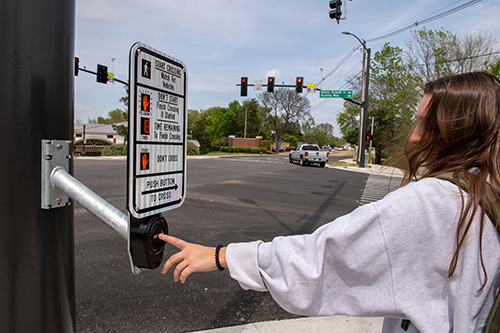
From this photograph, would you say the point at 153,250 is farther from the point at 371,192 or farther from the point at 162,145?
the point at 371,192

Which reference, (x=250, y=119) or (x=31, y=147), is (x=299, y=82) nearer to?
(x=31, y=147)

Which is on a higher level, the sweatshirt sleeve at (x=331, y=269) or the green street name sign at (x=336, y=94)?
the green street name sign at (x=336, y=94)

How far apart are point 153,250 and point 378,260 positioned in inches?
31.5

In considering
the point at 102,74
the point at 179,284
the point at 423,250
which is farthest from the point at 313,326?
the point at 102,74

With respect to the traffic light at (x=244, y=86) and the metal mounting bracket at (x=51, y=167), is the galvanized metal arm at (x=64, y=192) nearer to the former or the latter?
the metal mounting bracket at (x=51, y=167)

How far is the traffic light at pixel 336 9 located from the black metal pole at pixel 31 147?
12.9m

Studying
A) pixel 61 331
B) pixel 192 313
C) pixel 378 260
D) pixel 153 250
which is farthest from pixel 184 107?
pixel 192 313

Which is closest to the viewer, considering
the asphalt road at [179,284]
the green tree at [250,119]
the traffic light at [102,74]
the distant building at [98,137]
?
the asphalt road at [179,284]

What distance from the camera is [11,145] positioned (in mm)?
1173

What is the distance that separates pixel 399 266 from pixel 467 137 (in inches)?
19.8

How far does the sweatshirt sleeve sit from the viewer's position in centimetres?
100

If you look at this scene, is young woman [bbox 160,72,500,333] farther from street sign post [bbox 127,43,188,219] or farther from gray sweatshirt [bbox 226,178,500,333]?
street sign post [bbox 127,43,188,219]

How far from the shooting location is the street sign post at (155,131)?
1.07 m

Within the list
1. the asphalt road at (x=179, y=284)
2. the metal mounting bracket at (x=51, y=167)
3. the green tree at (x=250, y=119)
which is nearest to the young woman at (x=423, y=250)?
the metal mounting bracket at (x=51, y=167)
